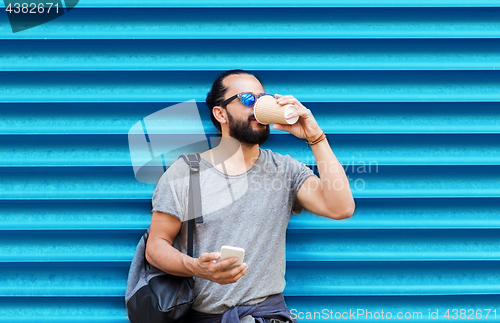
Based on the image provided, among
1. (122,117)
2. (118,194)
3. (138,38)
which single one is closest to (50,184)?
(118,194)

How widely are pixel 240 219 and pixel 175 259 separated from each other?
0.35m

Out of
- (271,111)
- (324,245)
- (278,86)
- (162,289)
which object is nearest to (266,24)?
(278,86)

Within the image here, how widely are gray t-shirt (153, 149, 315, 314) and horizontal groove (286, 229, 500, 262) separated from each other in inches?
14.8

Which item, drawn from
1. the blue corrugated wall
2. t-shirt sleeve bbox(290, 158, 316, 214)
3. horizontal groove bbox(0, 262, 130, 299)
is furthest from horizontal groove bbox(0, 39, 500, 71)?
horizontal groove bbox(0, 262, 130, 299)

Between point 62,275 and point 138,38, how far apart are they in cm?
145

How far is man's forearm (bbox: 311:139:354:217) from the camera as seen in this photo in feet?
5.89

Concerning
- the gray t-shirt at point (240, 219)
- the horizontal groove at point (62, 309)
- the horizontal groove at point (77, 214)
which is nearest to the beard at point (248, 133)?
the gray t-shirt at point (240, 219)

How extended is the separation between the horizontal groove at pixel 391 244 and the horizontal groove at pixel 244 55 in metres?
0.96

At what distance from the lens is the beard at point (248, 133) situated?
1911mm

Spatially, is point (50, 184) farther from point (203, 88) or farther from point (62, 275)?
point (203, 88)

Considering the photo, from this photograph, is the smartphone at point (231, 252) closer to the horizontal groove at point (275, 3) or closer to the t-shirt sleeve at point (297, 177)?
the t-shirt sleeve at point (297, 177)

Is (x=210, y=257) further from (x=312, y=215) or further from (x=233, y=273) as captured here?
(x=312, y=215)

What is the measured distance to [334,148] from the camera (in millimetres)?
2318

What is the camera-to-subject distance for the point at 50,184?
2.29 meters
